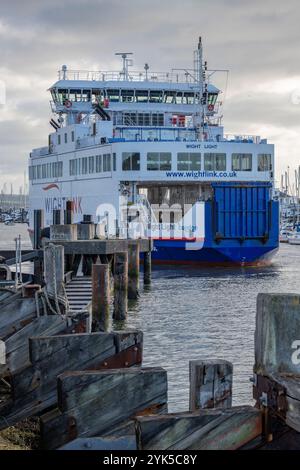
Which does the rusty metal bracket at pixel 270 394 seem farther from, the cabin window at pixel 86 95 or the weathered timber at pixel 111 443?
the cabin window at pixel 86 95

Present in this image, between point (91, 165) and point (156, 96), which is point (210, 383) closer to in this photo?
point (91, 165)

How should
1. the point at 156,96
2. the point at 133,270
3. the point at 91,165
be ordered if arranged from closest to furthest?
the point at 133,270
the point at 91,165
the point at 156,96

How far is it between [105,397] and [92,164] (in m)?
38.5

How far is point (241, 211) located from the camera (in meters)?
40.8

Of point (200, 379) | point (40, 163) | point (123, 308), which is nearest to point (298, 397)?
point (200, 379)

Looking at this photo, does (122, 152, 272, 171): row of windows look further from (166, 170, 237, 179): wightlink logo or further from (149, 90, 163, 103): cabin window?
(149, 90, 163, 103): cabin window

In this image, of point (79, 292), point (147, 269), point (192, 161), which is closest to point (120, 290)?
point (79, 292)

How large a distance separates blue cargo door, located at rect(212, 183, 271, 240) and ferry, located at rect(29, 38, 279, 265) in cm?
5

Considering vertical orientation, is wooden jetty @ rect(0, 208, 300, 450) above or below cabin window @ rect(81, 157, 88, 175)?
below

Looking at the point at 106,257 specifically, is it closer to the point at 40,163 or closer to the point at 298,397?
the point at 298,397

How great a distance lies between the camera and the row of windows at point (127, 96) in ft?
170

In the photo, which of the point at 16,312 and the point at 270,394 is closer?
the point at 270,394

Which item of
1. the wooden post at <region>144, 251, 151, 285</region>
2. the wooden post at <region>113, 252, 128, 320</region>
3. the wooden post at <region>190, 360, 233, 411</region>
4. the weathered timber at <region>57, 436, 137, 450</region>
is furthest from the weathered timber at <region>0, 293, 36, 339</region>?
the wooden post at <region>144, 251, 151, 285</region>

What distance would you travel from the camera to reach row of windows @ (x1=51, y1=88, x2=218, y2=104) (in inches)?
2045
